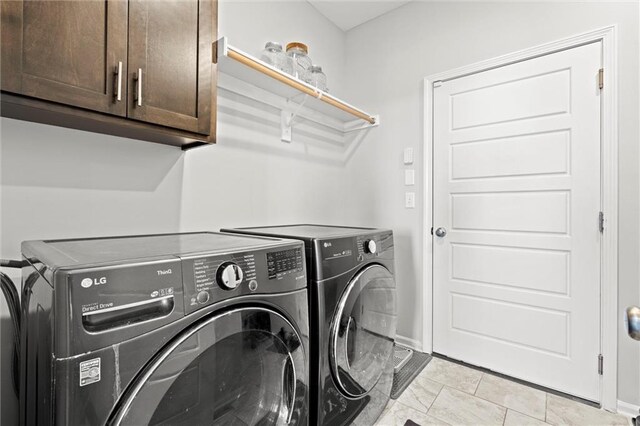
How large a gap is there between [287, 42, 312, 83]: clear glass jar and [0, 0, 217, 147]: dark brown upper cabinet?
719 mm

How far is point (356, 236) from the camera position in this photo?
1521 mm

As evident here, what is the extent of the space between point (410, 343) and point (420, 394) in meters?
0.61

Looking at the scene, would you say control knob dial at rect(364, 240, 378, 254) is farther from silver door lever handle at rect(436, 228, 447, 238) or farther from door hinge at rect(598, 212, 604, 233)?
door hinge at rect(598, 212, 604, 233)

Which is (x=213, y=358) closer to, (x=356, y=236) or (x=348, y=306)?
(x=348, y=306)

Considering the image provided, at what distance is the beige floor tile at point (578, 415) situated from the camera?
1.62 m

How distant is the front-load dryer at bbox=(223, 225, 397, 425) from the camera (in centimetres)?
128

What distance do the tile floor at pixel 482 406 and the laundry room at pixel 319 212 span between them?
17mm

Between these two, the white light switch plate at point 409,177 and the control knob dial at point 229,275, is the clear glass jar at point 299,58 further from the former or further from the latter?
the control knob dial at point 229,275

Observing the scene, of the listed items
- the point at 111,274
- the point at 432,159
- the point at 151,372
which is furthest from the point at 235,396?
the point at 432,159

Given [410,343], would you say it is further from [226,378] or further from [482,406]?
[226,378]

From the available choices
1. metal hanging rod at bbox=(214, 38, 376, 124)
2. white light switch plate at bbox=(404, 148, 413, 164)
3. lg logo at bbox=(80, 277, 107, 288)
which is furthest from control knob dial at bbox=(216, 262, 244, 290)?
white light switch plate at bbox=(404, 148, 413, 164)

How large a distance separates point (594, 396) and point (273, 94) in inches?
103

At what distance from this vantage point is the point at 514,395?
1.85 meters

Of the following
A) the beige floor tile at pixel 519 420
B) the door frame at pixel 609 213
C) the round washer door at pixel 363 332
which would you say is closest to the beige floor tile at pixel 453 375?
the beige floor tile at pixel 519 420
